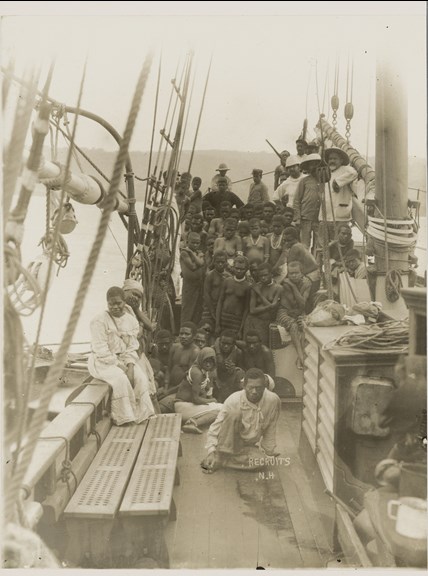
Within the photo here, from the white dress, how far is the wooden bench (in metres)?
0.43

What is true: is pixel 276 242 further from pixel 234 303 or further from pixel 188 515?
pixel 188 515

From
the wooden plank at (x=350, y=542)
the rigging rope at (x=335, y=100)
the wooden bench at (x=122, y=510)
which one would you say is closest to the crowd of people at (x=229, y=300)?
the rigging rope at (x=335, y=100)

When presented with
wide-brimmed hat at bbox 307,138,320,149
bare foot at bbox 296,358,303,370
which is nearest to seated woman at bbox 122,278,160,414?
bare foot at bbox 296,358,303,370

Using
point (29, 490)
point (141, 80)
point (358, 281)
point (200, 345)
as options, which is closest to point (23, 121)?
point (141, 80)

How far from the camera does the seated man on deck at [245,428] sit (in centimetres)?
381

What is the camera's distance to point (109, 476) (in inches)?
144

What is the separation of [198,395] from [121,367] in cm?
55

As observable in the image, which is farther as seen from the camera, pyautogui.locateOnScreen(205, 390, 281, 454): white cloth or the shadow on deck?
pyautogui.locateOnScreen(205, 390, 281, 454): white cloth

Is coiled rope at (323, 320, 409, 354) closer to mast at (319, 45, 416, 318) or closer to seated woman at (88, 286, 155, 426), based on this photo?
mast at (319, 45, 416, 318)

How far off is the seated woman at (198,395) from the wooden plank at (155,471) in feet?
0.28

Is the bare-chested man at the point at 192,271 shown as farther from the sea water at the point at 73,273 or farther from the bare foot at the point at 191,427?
the bare foot at the point at 191,427

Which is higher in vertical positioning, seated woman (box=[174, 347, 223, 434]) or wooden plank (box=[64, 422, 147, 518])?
seated woman (box=[174, 347, 223, 434])

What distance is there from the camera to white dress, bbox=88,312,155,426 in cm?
A: 406

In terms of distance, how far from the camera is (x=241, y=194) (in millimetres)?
4020
